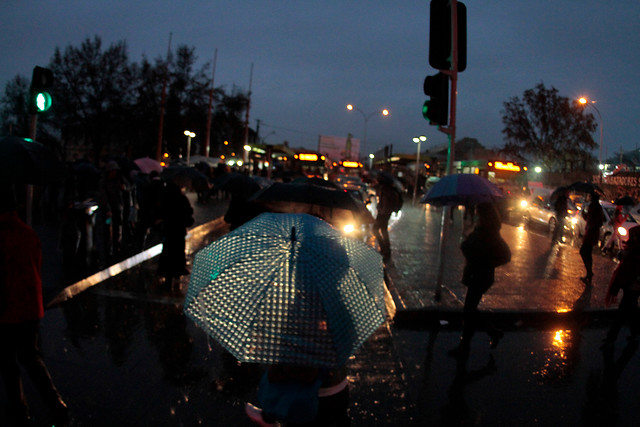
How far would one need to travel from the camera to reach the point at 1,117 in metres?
51.1

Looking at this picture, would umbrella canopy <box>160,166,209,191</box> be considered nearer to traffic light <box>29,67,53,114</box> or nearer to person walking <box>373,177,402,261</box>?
traffic light <box>29,67,53,114</box>

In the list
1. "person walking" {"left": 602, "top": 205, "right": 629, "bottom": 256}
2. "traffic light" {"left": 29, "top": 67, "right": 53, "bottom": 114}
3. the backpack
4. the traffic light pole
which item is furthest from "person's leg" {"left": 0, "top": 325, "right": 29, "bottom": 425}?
"person walking" {"left": 602, "top": 205, "right": 629, "bottom": 256}

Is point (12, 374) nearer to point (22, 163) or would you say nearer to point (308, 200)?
point (22, 163)

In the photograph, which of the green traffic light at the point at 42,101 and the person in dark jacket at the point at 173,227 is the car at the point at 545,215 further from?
the green traffic light at the point at 42,101

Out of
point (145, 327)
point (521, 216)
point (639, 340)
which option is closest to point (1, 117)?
point (521, 216)

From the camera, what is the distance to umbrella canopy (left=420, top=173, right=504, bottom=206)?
604cm

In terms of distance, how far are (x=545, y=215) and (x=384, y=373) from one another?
17.3 metres

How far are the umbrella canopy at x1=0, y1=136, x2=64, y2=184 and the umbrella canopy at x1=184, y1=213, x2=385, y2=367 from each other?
2.81 metres

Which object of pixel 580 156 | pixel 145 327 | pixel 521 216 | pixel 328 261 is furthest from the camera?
pixel 580 156

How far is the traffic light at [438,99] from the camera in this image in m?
7.17

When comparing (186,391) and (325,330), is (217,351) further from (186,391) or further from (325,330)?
(325,330)

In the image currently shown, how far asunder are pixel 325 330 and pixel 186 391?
2734 mm

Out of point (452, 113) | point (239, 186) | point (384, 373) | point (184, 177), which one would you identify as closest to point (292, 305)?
point (384, 373)

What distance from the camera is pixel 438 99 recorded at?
7199mm
